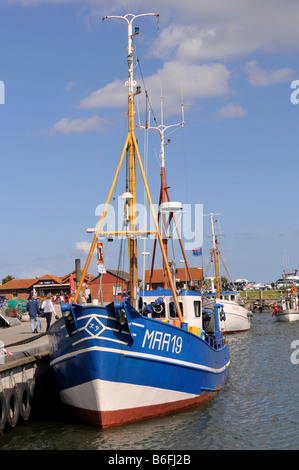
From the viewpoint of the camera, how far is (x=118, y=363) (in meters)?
15.6

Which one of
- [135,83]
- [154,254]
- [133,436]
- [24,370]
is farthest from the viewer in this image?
[154,254]

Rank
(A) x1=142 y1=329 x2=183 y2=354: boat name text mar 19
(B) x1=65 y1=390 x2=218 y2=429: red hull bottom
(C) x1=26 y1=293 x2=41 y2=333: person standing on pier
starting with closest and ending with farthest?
(B) x1=65 y1=390 x2=218 y2=429: red hull bottom, (A) x1=142 y1=329 x2=183 y2=354: boat name text mar 19, (C) x1=26 y1=293 x2=41 y2=333: person standing on pier

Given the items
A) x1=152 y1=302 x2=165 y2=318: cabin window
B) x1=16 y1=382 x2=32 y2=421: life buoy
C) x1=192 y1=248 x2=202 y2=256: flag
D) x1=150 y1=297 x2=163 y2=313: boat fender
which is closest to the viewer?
x1=16 y1=382 x2=32 y2=421: life buoy

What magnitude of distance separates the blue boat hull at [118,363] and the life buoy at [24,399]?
3.29ft

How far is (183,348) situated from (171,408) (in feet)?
6.26

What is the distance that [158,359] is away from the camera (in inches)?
643

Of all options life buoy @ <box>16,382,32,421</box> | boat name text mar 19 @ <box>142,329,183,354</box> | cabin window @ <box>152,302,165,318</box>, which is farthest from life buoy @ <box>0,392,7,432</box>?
cabin window @ <box>152,302,165,318</box>

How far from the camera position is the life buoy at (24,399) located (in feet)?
56.0

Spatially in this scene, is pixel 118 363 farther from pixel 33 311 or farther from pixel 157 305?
pixel 33 311

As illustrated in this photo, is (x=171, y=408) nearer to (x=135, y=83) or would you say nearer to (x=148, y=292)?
(x=148, y=292)

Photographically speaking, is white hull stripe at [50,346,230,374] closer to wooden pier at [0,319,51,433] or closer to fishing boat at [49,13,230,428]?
fishing boat at [49,13,230,428]

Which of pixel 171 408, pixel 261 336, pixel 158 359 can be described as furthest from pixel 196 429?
pixel 261 336

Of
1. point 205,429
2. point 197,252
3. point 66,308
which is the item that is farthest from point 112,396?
point 197,252

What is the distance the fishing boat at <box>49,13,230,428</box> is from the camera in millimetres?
15609
